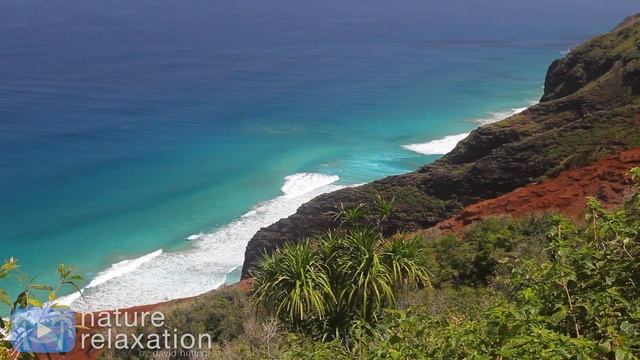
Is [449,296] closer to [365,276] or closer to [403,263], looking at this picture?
[403,263]

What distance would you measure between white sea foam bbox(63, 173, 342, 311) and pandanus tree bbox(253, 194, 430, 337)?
16.7 m

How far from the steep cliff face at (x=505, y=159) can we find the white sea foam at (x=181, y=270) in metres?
3.49

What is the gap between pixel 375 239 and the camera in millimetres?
15320

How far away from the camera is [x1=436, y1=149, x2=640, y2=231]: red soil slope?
23745 mm

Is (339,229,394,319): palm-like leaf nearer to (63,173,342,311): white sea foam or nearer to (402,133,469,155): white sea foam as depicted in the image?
(63,173,342,311): white sea foam

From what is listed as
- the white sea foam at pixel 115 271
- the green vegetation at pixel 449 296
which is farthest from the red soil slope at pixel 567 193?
the white sea foam at pixel 115 271

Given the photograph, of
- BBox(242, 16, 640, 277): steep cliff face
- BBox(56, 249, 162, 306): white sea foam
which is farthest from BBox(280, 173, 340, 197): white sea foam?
BBox(242, 16, 640, 277): steep cliff face

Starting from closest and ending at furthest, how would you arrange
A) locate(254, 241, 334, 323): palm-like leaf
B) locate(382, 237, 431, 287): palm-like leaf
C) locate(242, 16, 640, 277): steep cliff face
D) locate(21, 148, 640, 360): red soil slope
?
locate(254, 241, 334, 323): palm-like leaf → locate(382, 237, 431, 287): palm-like leaf → locate(21, 148, 640, 360): red soil slope → locate(242, 16, 640, 277): steep cliff face

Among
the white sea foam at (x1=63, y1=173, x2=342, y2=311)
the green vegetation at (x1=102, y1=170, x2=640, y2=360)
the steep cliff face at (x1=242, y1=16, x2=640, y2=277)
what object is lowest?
the green vegetation at (x1=102, y1=170, x2=640, y2=360)

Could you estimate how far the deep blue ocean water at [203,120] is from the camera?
39.9 meters

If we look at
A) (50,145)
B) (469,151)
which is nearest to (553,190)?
(469,151)

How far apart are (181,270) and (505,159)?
18652 millimetres

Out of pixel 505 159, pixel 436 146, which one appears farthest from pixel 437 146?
pixel 505 159

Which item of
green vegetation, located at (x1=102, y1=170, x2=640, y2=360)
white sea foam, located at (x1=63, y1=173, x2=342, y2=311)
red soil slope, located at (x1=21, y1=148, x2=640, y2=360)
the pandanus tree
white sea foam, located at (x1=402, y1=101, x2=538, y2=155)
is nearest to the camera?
green vegetation, located at (x1=102, y1=170, x2=640, y2=360)
